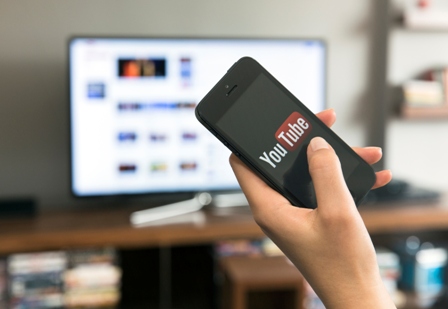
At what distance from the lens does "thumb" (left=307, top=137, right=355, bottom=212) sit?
0.54 meters

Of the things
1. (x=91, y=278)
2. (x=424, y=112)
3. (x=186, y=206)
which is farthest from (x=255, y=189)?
(x=424, y=112)

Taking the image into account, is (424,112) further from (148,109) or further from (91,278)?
(91,278)

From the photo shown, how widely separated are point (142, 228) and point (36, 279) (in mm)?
350

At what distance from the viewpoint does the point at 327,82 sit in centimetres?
227

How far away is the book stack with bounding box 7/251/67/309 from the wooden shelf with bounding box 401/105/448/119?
4.36 ft

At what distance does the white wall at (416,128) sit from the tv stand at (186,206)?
2.23 feet

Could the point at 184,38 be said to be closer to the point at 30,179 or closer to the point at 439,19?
the point at 30,179

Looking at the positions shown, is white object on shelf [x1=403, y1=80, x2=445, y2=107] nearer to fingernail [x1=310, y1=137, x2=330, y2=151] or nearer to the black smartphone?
the black smartphone

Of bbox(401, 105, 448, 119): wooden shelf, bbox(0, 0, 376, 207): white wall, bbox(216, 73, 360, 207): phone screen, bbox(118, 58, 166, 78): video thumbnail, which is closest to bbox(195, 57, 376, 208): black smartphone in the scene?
bbox(216, 73, 360, 207): phone screen

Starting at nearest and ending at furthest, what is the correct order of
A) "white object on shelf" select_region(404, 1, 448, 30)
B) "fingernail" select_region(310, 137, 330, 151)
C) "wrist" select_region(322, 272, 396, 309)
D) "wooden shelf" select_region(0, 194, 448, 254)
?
"wrist" select_region(322, 272, 396, 309), "fingernail" select_region(310, 137, 330, 151), "wooden shelf" select_region(0, 194, 448, 254), "white object on shelf" select_region(404, 1, 448, 30)

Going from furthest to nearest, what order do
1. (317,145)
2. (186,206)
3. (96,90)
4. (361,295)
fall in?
1. (186,206)
2. (96,90)
3. (317,145)
4. (361,295)

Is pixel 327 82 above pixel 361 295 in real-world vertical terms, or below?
above

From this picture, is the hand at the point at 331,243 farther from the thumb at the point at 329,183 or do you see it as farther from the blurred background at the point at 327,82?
the blurred background at the point at 327,82

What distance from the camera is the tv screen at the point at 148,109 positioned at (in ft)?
6.34
